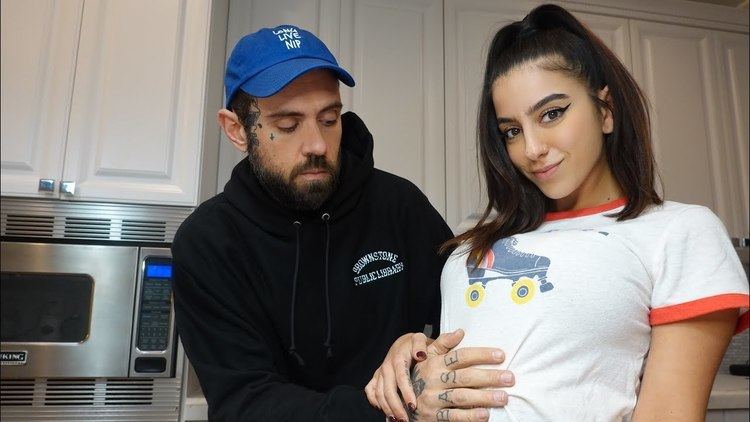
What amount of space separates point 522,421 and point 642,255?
0.26 metres

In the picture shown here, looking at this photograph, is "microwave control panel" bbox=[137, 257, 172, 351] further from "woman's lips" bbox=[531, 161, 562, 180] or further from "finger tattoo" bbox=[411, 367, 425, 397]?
"woman's lips" bbox=[531, 161, 562, 180]

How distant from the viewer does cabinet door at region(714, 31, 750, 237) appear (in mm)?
2129

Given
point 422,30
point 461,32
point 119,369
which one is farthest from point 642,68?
point 119,369

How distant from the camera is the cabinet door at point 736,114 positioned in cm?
213

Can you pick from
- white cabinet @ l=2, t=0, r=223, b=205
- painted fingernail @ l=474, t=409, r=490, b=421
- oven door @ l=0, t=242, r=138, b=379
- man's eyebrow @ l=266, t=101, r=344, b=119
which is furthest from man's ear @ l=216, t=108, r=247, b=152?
painted fingernail @ l=474, t=409, r=490, b=421

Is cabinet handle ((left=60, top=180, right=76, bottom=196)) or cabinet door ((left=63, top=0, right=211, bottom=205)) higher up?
cabinet door ((left=63, top=0, right=211, bottom=205))

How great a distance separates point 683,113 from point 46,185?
7.39 feet

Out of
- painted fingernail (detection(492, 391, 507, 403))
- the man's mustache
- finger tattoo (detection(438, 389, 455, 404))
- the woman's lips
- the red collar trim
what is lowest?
finger tattoo (detection(438, 389, 455, 404))

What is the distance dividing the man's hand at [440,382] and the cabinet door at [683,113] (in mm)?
1688

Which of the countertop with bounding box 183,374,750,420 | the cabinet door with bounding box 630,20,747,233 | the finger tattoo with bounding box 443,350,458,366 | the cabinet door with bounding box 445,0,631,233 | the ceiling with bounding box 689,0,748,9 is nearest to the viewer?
the finger tattoo with bounding box 443,350,458,366

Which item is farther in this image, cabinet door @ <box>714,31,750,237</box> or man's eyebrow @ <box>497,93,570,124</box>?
cabinet door @ <box>714,31,750,237</box>

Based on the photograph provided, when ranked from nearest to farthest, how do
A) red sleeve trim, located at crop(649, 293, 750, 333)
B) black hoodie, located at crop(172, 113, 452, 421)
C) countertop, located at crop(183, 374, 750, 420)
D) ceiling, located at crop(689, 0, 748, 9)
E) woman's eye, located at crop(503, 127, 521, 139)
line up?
1. red sleeve trim, located at crop(649, 293, 750, 333)
2. woman's eye, located at crop(503, 127, 521, 139)
3. black hoodie, located at crop(172, 113, 452, 421)
4. countertop, located at crop(183, 374, 750, 420)
5. ceiling, located at crop(689, 0, 748, 9)

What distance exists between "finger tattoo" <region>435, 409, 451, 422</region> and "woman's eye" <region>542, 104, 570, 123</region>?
1.43 feet

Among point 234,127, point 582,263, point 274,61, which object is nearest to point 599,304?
point 582,263
